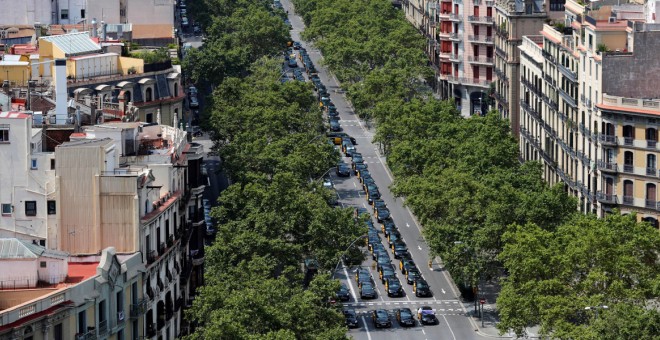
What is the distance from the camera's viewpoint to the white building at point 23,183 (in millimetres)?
146500

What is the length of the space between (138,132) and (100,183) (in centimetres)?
1967

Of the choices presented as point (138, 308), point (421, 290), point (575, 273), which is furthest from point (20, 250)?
point (421, 290)

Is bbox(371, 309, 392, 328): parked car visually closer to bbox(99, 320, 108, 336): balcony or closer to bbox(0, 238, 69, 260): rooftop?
bbox(99, 320, 108, 336): balcony

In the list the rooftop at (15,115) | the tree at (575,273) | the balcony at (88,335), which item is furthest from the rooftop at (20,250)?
the tree at (575,273)

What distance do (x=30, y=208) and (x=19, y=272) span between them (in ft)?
53.8

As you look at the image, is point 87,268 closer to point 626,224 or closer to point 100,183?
point 100,183

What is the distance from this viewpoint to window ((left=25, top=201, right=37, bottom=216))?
482 ft

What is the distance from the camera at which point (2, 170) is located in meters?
148

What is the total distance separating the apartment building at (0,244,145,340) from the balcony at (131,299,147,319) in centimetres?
11

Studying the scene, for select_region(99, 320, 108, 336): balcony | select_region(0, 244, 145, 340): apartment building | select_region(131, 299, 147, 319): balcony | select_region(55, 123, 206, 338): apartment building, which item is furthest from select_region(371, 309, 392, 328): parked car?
select_region(99, 320, 108, 336): balcony

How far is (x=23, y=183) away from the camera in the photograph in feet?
484

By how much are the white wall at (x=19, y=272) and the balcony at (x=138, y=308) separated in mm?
11711

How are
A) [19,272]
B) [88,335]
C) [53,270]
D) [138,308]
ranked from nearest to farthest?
[19,272]
[53,270]
[88,335]
[138,308]

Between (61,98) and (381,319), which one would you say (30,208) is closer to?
(61,98)
